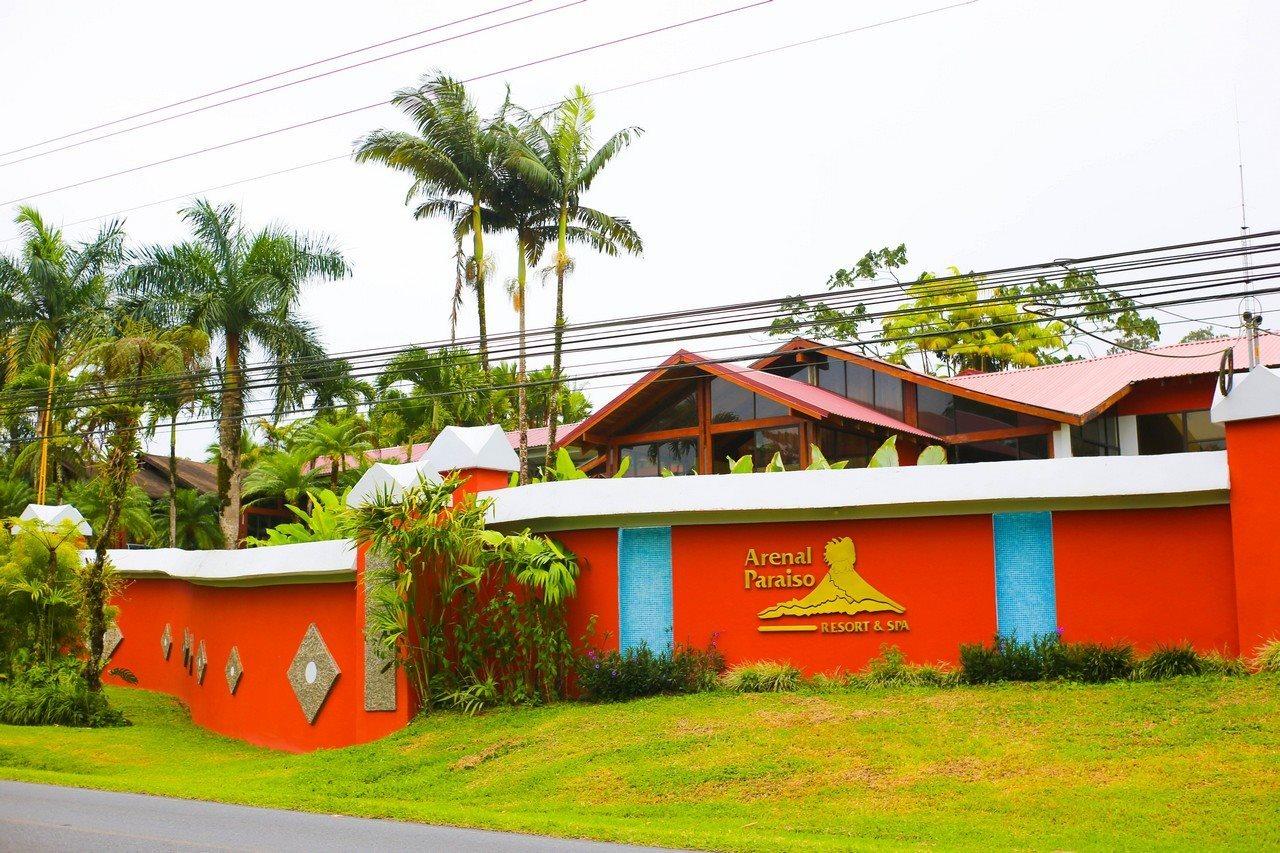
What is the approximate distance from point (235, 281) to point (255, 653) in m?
13.5

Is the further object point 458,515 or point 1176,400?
point 1176,400

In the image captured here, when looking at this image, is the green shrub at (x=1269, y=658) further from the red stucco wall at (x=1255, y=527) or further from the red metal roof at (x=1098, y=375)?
the red metal roof at (x=1098, y=375)

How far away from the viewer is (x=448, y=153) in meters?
28.9

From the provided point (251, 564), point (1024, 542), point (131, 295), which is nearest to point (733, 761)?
point (1024, 542)

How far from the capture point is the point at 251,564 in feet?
63.2

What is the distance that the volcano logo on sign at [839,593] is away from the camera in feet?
48.8

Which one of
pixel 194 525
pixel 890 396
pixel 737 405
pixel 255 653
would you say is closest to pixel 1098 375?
pixel 890 396

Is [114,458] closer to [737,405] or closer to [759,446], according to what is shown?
[737,405]

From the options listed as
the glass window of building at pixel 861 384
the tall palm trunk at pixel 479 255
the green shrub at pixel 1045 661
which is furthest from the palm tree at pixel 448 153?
the green shrub at pixel 1045 661

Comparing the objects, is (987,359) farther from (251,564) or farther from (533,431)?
(251,564)

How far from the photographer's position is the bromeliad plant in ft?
50.4

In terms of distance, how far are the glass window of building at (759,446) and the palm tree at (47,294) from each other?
1656cm

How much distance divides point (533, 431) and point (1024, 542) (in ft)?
83.7

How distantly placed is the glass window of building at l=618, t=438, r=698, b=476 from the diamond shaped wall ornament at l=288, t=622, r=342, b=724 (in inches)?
432
